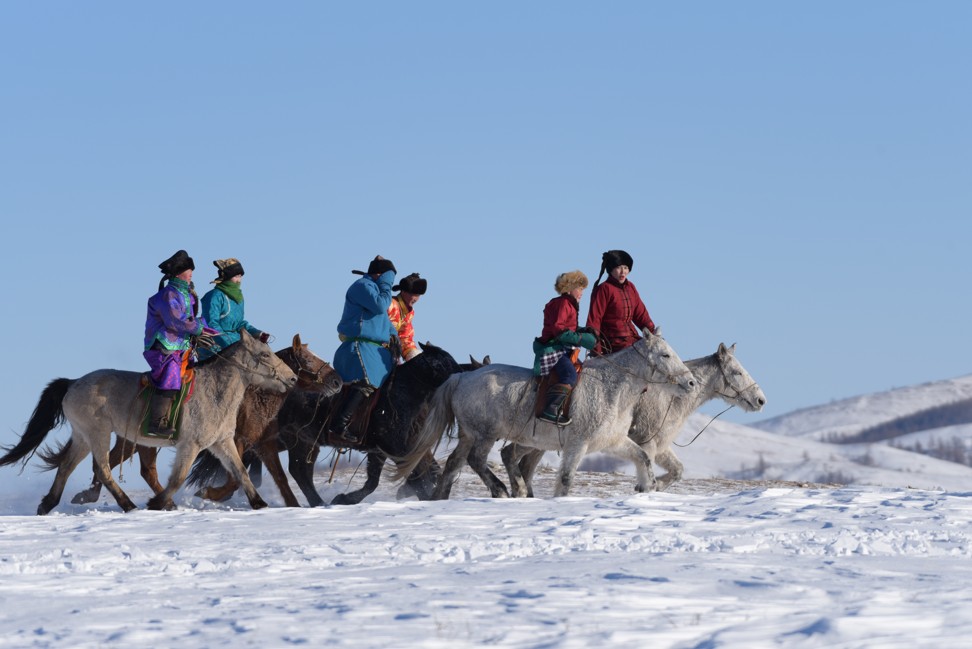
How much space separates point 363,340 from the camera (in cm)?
1386

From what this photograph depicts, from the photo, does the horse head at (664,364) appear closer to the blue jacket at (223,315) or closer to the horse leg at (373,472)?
the horse leg at (373,472)

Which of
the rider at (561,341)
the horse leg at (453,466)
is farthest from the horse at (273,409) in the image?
the rider at (561,341)

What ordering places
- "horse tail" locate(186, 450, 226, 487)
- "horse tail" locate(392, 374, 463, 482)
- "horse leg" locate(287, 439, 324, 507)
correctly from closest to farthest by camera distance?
"horse tail" locate(392, 374, 463, 482) < "horse leg" locate(287, 439, 324, 507) < "horse tail" locate(186, 450, 226, 487)

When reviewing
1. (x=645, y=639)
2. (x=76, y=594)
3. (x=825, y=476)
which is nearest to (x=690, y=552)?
(x=645, y=639)

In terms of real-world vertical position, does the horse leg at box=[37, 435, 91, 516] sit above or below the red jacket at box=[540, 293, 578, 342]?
below

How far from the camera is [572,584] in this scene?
8.17 metres

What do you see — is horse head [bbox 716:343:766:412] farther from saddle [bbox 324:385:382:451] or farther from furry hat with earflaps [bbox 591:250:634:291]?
saddle [bbox 324:385:382:451]

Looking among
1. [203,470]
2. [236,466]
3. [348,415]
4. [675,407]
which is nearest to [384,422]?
[348,415]

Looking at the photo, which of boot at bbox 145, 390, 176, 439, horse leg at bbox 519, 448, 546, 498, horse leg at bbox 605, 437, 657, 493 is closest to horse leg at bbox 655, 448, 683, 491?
horse leg at bbox 605, 437, 657, 493

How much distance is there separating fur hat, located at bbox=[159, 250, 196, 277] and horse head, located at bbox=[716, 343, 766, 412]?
5.19 meters

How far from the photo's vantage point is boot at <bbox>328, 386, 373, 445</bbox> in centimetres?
1377

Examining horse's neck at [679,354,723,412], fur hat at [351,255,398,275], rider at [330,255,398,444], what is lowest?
horse's neck at [679,354,723,412]

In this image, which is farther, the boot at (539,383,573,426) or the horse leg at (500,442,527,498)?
the horse leg at (500,442,527,498)

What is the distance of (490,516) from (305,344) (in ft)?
11.8
